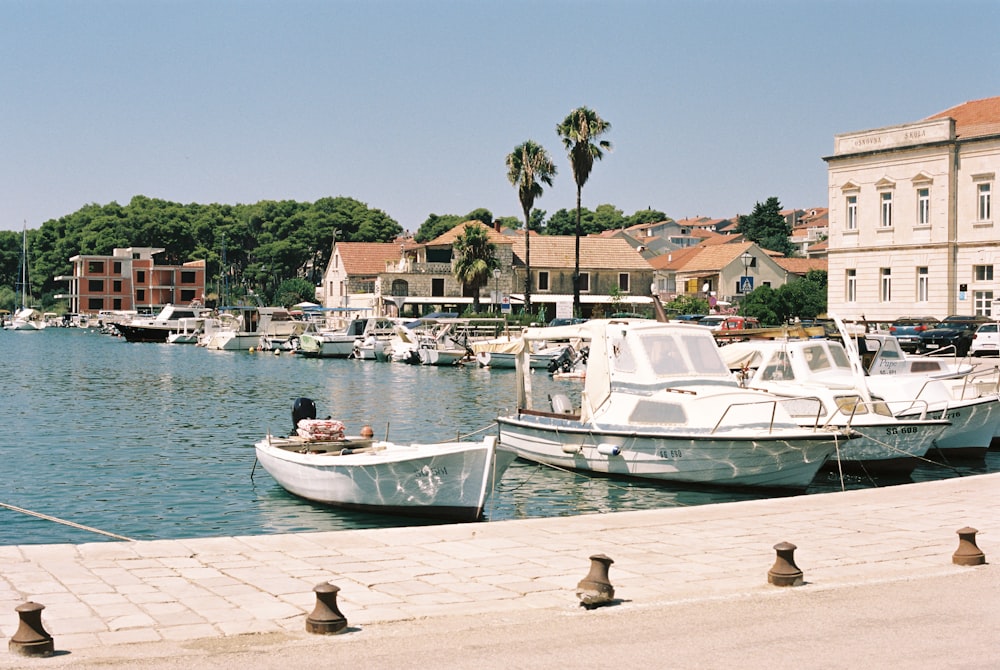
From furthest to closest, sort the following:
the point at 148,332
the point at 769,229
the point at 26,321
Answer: the point at 769,229
the point at 26,321
the point at 148,332

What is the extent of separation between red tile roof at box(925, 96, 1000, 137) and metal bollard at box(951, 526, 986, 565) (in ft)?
175

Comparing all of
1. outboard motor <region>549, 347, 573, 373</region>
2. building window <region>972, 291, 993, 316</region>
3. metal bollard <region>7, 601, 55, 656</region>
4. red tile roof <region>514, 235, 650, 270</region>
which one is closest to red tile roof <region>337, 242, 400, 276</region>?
red tile roof <region>514, 235, 650, 270</region>

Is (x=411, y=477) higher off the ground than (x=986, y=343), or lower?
lower

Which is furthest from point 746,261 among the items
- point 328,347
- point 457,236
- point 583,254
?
point 328,347

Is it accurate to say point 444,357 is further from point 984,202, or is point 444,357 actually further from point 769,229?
point 769,229

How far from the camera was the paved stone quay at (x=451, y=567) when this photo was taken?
909cm

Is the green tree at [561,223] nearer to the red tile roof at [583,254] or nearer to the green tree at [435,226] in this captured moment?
the green tree at [435,226]

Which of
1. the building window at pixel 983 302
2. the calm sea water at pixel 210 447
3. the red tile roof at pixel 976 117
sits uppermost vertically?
the red tile roof at pixel 976 117

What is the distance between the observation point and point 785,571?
1006 cm

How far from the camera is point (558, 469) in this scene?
22516mm

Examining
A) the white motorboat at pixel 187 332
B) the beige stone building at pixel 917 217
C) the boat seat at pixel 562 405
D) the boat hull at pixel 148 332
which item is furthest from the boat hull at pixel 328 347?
the boat seat at pixel 562 405

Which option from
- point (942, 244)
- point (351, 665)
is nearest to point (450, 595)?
point (351, 665)

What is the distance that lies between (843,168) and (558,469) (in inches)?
1899

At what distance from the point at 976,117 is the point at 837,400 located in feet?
160
